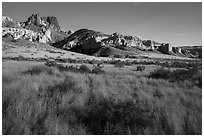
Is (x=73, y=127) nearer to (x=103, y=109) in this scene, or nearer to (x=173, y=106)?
(x=103, y=109)

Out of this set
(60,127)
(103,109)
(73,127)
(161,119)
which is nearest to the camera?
(60,127)

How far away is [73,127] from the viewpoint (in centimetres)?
322

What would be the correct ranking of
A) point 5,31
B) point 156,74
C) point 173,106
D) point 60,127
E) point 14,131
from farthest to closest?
point 5,31 < point 156,74 < point 173,106 < point 60,127 < point 14,131

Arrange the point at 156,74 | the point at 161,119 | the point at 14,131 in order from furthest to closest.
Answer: the point at 156,74
the point at 161,119
the point at 14,131

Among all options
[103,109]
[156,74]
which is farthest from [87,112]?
[156,74]

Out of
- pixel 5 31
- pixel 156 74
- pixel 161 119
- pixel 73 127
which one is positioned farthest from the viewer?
pixel 5 31

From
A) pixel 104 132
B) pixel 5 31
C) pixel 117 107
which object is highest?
pixel 5 31

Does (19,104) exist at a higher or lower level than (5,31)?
lower

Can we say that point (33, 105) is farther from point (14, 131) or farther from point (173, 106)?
point (173, 106)

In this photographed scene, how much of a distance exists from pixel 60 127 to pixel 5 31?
14720 centimetres

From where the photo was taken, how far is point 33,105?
150 inches

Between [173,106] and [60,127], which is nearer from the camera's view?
[60,127]

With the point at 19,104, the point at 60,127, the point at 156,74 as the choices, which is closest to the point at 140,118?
the point at 60,127

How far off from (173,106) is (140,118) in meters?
1.21
